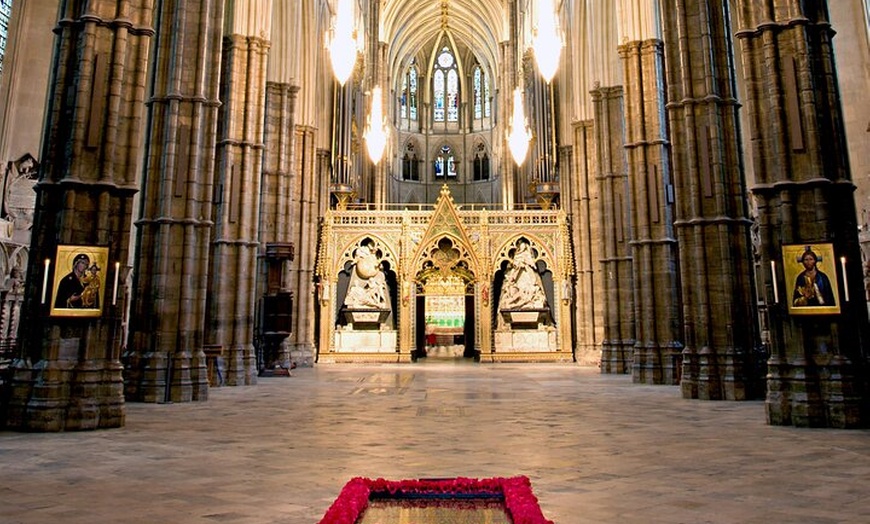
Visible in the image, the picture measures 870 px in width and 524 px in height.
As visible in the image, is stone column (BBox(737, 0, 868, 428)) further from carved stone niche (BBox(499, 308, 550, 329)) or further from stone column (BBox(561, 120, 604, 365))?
carved stone niche (BBox(499, 308, 550, 329))

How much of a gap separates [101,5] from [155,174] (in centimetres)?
366

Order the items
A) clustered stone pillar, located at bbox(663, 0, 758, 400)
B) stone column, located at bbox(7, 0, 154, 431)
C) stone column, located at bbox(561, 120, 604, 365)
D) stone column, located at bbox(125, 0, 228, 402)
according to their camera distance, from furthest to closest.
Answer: stone column, located at bbox(561, 120, 604, 365), clustered stone pillar, located at bbox(663, 0, 758, 400), stone column, located at bbox(125, 0, 228, 402), stone column, located at bbox(7, 0, 154, 431)

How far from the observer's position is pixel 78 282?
8523mm

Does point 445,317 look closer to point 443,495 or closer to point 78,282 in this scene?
point 78,282

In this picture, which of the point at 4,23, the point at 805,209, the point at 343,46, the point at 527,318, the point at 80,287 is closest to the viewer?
the point at 80,287

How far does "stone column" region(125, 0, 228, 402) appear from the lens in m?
11.5

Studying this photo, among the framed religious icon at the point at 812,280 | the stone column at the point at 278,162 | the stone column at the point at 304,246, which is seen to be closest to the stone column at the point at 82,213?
the framed religious icon at the point at 812,280

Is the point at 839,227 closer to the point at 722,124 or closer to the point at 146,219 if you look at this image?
the point at 722,124

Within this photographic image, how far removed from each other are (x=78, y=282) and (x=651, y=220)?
1310 cm

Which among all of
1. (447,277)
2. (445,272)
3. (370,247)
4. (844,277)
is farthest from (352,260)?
(844,277)

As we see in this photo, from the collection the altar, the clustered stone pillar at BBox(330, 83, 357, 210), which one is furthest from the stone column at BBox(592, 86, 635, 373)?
the clustered stone pillar at BBox(330, 83, 357, 210)

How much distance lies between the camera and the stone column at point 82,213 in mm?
8242

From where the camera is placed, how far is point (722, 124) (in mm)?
12359

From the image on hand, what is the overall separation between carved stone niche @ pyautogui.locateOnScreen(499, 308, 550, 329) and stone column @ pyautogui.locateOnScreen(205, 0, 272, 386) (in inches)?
516
